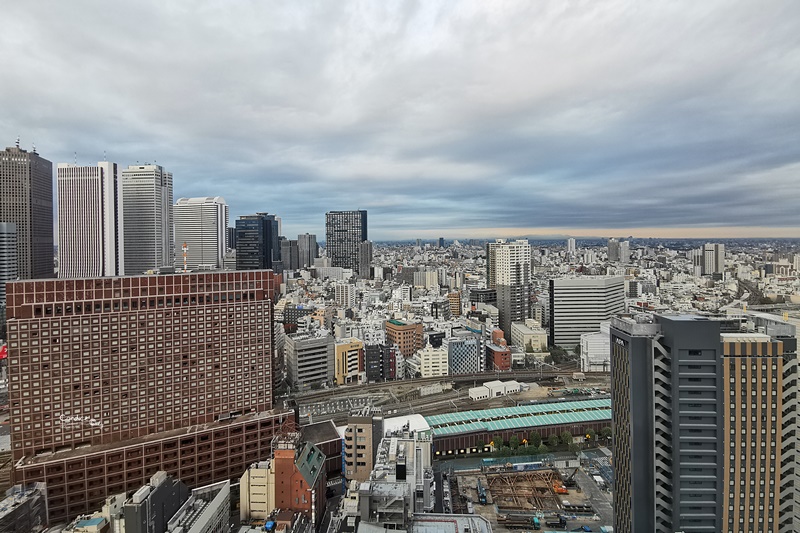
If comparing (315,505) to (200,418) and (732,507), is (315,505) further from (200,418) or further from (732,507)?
(732,507)

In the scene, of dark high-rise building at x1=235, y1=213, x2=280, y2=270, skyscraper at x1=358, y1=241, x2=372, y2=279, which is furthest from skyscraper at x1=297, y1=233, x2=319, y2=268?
dark high-rise building at x1=235, y1=213, x2=280, y2=270

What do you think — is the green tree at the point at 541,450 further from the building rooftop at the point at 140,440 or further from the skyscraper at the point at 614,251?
the skyscraper at the point at 614,251

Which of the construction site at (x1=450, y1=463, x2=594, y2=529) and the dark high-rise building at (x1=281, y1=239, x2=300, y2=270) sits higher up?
the dark high-rise building at (x1=281, y1=239, x2=300, y2=270)

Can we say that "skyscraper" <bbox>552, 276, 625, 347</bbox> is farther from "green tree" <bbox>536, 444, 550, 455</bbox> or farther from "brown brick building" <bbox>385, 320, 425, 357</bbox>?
"green tree" <bbox>536, 444, 550, 455</bbox>

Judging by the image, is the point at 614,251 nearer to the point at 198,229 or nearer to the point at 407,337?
the point at 407,337

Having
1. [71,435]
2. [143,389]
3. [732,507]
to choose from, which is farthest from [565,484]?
[71,435]

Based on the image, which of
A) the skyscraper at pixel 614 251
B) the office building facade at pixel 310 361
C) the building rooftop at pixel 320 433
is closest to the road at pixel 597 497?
the building rooftop at pixel 320 433
